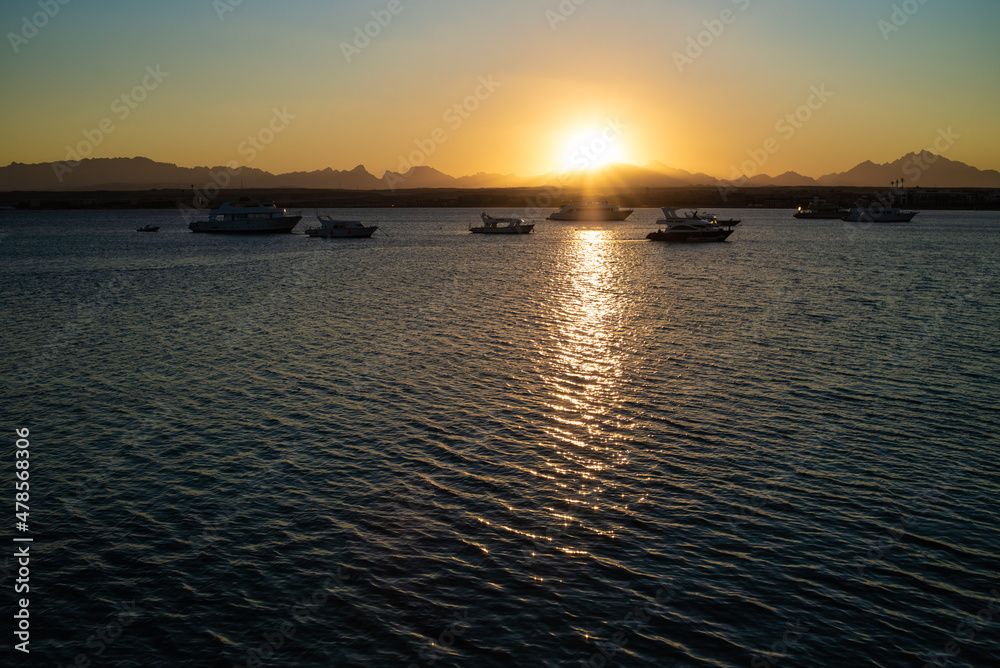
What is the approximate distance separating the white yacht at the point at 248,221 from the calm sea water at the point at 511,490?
343 ft

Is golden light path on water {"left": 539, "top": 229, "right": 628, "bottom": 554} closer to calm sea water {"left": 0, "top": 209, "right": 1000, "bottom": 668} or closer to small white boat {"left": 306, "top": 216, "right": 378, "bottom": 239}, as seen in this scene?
calm sea water {"left": 0, "top": 209, "right": 1000, "bottom": 668}

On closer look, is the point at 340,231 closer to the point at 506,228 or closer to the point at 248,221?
the point at 248,221

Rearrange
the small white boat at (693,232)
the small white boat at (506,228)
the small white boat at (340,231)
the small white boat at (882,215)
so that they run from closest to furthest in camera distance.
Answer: the small white boat at (693,232) < the small white boat at (340,231) < the small white boat at (506,228) < the small white boat at (882,215)

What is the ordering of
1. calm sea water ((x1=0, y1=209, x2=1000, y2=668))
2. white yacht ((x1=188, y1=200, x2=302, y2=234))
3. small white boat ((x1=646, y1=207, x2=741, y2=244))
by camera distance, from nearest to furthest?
calm sea water ((x1=0, y1=209, x2=1000, y2=668)) < small white boat ((x1=646, y1=207, x2=741, y2=244)) < white yacht ((x1=188, y1=200, x2=302, y2=234))

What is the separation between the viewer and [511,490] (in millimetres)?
17828

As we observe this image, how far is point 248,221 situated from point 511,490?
138 m

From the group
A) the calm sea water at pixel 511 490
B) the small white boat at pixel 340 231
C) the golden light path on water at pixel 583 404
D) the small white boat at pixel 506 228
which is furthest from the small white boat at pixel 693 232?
the calm sea water at pixel 511 490

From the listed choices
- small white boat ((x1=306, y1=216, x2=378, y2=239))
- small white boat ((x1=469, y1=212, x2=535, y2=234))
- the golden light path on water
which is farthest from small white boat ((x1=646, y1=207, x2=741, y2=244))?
the golden light path on water

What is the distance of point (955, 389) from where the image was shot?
2661 cm

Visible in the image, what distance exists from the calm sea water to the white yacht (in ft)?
343

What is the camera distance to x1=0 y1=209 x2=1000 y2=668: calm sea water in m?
12.2

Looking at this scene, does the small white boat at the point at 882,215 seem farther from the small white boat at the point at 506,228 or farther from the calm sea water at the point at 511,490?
the calm sea water at the point at 511,490

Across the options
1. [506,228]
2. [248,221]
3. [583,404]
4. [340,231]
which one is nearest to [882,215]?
[506,228]

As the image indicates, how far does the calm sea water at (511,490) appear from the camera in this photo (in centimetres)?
1224
